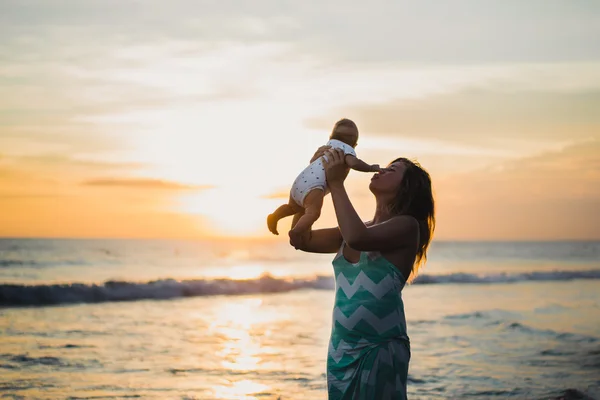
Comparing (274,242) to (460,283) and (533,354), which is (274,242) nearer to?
(460,283)

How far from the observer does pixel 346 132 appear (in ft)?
10.3

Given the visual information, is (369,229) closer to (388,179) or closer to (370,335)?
(388,179)

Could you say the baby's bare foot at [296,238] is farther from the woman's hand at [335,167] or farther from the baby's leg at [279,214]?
the woman's hand at [335,167]

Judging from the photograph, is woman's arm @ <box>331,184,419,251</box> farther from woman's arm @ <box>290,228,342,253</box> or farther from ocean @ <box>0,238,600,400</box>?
ocean @ <box>0,238,600,400</box>

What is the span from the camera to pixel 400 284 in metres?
3.04

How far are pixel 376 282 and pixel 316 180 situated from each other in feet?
1.61

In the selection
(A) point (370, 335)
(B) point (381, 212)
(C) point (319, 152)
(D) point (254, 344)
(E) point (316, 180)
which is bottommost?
(D) point (254, 344)

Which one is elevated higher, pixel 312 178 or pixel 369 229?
pixel 312 178

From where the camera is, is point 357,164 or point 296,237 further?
point 296,237

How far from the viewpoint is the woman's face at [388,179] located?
308cm

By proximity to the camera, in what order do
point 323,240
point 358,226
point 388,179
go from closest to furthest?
point 358,226 < point 388,179 < point 323,240

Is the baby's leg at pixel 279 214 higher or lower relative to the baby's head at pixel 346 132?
lower

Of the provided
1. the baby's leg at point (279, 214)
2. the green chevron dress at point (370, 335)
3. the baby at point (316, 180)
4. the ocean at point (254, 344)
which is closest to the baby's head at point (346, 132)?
the baby at point (316, 180)

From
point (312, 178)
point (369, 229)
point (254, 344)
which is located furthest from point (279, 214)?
point (254, 344)
